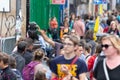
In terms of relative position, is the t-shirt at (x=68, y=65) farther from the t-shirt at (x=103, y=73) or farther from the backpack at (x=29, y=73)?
the backpack at (x=29, y=73)

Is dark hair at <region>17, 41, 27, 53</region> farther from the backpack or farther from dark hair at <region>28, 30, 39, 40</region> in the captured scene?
dark hair at <region>28, 30, 39, 40</region>

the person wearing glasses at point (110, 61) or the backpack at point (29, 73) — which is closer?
the person wearing glasses at point (110, 61)

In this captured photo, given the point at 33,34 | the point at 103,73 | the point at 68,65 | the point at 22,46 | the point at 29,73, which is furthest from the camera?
the point at 33,34

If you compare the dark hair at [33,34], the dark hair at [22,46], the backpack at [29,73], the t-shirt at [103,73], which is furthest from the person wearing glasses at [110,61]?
the dark hair at [33,34]

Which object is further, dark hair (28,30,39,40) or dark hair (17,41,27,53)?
dark hair (28,30,39,40)

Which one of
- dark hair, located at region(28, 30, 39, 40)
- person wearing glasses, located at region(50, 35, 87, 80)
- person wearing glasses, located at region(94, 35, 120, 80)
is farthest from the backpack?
person wearing glasses, located at region(94, 35, 120, 80)

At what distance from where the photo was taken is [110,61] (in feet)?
23.1

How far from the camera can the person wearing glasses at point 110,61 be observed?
6965mm

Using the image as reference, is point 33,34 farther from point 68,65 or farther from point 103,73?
point 103,73

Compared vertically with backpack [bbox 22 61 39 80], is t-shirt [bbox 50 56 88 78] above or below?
above

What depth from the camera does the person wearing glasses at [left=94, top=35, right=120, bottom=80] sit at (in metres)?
6.96

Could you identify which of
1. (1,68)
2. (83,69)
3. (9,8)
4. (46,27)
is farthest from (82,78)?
(46,27)

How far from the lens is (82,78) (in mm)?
7676

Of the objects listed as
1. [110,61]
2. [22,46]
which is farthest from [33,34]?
[110,61]
